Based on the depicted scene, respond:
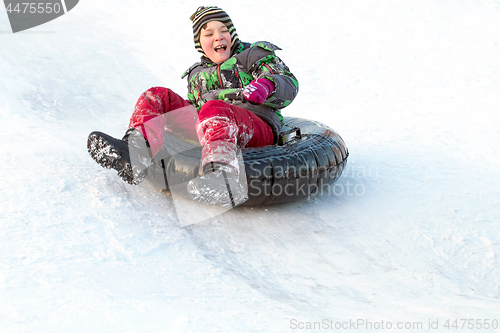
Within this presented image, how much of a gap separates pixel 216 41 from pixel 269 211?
98cm

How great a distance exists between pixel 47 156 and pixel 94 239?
0.99 metres

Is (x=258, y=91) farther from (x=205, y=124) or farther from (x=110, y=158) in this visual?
(x=110, y=158)

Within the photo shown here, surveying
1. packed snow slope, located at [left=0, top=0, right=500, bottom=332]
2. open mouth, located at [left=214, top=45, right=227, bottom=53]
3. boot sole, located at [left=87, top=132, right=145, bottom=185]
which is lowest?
packed snow slope, located at [left=0, top=0, right=500, bottom=332]

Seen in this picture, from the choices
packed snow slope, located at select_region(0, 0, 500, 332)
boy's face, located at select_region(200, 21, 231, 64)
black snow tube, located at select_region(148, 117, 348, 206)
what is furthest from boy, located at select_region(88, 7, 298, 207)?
packed snow slope, located at select_region(0, 0, 500, 332)

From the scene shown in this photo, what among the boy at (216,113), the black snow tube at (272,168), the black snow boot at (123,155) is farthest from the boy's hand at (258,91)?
the black snow boot at (123,155)

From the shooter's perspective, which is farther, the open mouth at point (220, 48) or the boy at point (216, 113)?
the open mouth at point (220, 48)

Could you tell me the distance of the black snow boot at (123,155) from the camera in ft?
6.41

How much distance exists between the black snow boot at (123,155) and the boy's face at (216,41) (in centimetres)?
72

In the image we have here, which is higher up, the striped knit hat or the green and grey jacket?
the striped knit hat

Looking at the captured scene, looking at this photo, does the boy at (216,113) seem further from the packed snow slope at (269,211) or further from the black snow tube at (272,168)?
the packed snow slope at (269,211)

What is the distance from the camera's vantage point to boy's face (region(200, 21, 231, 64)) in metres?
2.46

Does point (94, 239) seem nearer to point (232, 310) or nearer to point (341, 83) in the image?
point (232, 310)

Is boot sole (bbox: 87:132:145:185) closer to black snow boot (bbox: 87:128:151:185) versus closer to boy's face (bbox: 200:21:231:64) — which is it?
black snow boot (bbox: 87:128:151:185)

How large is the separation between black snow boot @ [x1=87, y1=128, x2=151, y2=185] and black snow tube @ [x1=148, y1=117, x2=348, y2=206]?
14 cm
